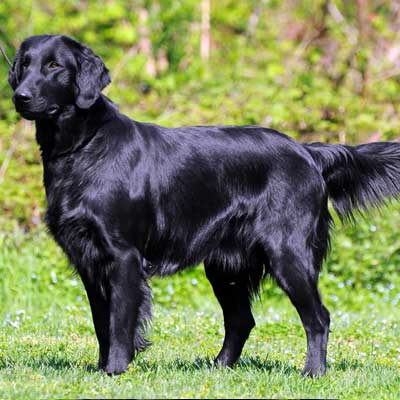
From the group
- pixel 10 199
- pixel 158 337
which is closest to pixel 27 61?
pixel 158 337

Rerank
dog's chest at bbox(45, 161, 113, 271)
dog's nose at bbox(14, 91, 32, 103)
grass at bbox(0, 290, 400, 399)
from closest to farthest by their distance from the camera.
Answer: grass at bbox(0, 290, 400, 399)
dog's nose at bbox(14, 91, 32, 103)
dog's chest at bbox(45, 161, 113, 271)

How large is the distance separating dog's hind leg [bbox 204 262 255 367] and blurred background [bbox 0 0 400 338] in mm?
2145

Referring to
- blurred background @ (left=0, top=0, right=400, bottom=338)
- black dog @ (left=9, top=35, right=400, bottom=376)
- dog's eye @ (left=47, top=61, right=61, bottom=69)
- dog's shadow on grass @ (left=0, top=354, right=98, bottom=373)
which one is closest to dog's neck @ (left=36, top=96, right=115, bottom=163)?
black dog @ (left=9, top=35, right=400, bottom=376)

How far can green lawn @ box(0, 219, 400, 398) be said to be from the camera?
13.6 ft

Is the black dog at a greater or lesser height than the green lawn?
greater

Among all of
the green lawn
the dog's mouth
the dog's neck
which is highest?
the dog's mouth

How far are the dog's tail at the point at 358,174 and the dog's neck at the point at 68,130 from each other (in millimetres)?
1428

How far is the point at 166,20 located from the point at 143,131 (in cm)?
885

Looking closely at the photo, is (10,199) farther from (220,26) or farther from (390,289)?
(220,26)

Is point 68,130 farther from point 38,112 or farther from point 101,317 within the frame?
point 101,317

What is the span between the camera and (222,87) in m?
10.9

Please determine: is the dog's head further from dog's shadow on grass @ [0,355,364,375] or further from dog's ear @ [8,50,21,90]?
dog's shadow on grass @ [0,355,364,375]

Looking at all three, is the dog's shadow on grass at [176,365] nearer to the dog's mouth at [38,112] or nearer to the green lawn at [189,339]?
the green lawn at [189,339]

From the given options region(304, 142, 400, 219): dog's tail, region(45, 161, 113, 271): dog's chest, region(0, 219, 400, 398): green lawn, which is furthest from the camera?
region(304, 142, 400, 219): dog's tail
